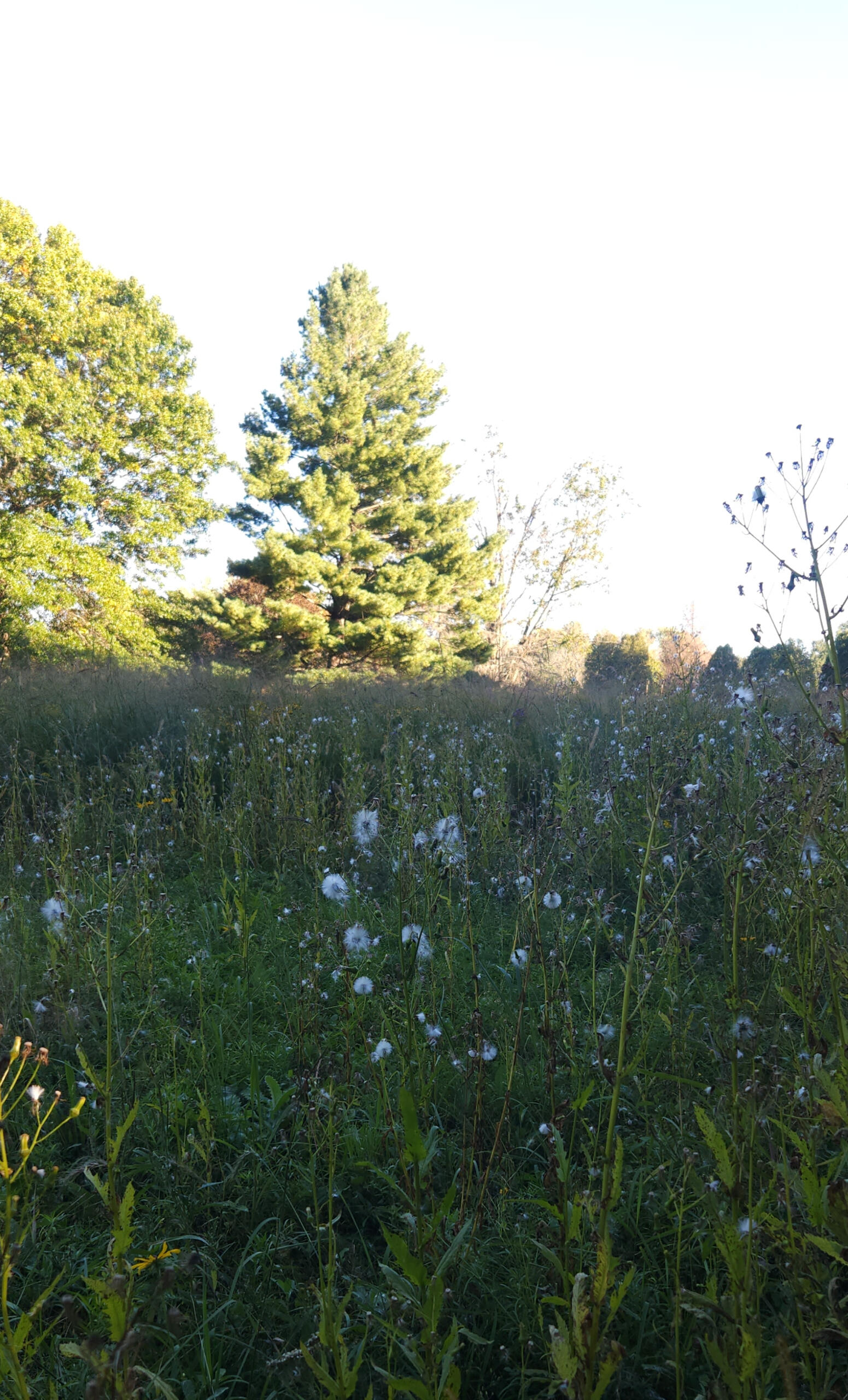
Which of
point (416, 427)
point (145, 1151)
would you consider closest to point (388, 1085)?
point (145, 1151)

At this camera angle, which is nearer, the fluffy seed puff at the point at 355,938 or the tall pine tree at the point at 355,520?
the fluffy seed puff at the point at 355,938

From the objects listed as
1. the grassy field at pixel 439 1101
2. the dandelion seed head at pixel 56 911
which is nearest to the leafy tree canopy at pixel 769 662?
the grassy field at pixel 439 1101

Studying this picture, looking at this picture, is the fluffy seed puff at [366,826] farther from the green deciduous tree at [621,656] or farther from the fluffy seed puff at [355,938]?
the green deciduous tree at [621,656]

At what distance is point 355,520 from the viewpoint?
22.0 meters

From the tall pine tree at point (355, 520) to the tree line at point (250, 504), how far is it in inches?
2.6

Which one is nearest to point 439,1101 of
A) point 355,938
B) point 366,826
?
point 355,938

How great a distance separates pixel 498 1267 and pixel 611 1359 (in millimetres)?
925

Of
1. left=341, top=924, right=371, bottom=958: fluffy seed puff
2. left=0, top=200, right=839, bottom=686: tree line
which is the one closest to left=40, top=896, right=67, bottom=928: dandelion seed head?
left=341, top=924, right=371, bottom=958: fluffy seed puff

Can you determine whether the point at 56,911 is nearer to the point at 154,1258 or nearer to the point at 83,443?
the point at 154,1258

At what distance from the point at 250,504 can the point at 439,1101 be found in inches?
832

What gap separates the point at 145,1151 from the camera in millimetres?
1962

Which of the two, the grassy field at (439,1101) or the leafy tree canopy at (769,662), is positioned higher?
the leafy tree canopy at (769,662)

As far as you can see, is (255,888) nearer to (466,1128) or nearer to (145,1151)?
(145,1151)

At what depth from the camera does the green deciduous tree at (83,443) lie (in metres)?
18.3
